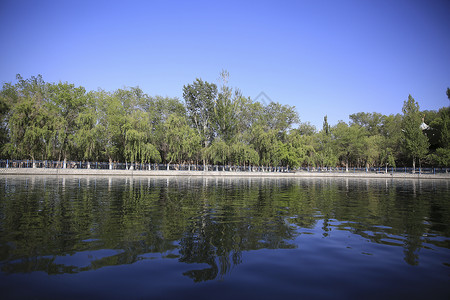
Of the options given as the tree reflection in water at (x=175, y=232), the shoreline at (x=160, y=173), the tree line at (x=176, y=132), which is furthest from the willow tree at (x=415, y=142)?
the tree reflection in water at (x=175, y=232)

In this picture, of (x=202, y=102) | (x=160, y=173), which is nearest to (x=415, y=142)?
(x=202, y=102)

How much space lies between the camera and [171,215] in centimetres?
898

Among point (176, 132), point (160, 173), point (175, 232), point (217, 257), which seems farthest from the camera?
point (176, 132)

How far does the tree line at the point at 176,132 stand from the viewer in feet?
142

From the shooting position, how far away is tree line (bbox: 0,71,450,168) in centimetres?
4325

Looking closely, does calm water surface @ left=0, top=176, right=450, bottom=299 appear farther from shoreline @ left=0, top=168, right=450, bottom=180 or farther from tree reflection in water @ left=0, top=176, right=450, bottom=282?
shoreline @ left=0, top=168, right=450, bottom=180

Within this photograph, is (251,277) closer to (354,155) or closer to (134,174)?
(134,174)

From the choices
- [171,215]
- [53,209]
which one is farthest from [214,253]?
[53,209]

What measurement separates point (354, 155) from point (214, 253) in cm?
7022

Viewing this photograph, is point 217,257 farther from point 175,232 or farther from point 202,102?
point 202,102

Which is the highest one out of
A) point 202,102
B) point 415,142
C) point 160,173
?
point 202,102

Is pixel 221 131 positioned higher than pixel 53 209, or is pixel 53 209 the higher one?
pixel 221 131

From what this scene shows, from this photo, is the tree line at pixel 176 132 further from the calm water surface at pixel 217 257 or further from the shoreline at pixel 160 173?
the calm water surface at pixel 217 257

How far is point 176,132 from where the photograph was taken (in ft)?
155
